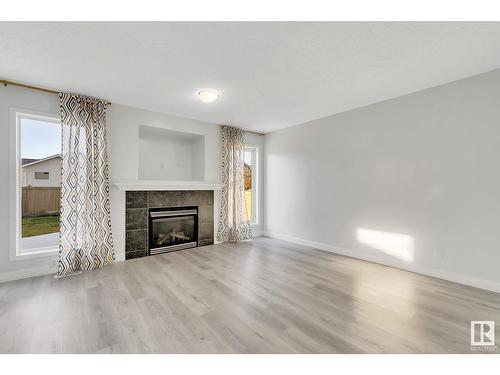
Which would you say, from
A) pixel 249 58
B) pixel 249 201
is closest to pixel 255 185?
pixel 249 201

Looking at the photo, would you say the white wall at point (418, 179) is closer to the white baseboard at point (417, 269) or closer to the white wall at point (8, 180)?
the white baseboard at point (417, 269)

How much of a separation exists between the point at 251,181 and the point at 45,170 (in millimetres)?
3853

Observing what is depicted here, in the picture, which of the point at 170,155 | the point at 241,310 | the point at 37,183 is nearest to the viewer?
the point at 241,310

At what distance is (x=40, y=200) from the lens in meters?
3.33

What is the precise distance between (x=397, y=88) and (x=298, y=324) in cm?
322

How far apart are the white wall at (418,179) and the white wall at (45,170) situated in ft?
13.8

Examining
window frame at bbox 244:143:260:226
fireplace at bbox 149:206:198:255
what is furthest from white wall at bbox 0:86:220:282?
window frame at bbox 244:143:260:226

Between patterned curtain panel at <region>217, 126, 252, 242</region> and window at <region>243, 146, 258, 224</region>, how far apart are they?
17.9 inches

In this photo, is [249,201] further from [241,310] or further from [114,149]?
[241,310]

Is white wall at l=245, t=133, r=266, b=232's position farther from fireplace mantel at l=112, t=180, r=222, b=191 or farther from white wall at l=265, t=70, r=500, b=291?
fireplace mantel at l=112, t=180, r=222, b=191

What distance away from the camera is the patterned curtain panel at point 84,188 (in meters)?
3.28

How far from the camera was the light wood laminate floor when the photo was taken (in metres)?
1.73

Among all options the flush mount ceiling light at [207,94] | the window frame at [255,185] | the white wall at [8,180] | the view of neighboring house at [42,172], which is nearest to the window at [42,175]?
the view of neighboring house at [42,172]
